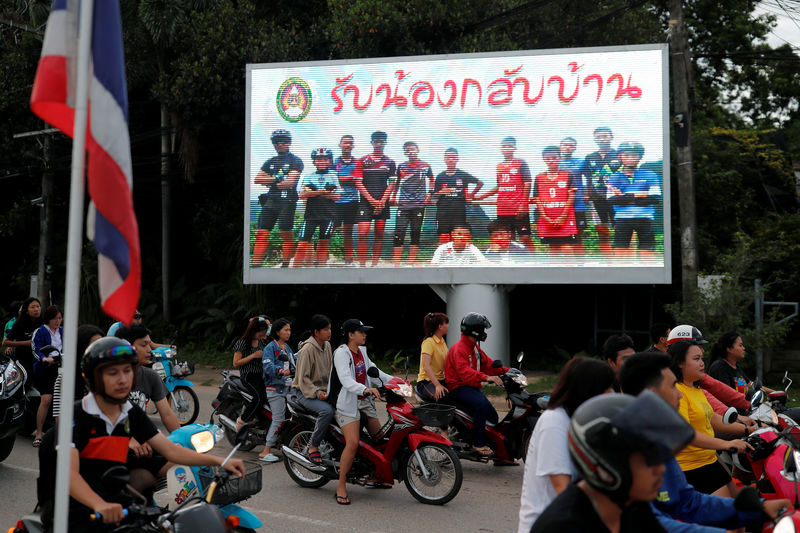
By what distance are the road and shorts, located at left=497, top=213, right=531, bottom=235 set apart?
7.85 m

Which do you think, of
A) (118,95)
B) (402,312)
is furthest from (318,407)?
(402,312)

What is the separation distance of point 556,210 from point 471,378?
837 cm

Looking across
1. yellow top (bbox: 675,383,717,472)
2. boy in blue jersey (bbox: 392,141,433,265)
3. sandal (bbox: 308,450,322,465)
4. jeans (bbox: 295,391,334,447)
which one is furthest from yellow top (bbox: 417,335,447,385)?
boy in blue jersey (bbox: 392,141,433,265)

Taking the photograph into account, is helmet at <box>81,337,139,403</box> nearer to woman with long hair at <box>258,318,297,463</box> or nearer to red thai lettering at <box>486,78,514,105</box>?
woman with long hair at <box>258,318,297,463</box>

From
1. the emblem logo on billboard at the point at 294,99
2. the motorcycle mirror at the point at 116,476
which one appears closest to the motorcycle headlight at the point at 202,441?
the motorcycle mirror at the point at 116,476

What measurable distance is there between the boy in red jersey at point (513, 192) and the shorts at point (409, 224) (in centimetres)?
146

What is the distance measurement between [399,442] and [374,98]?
35.9ft

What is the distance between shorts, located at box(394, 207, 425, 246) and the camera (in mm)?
17172

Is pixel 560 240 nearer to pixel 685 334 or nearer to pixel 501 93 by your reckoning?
pixel 501 93

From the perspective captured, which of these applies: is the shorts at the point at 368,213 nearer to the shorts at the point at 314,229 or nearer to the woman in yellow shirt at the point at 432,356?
the shorts at the point at 314,229

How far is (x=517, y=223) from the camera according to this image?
16656 millimetres

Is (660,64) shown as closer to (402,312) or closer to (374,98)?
(374,98)

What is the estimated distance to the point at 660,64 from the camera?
1625 centimetres

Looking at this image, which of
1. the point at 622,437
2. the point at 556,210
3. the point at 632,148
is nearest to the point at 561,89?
the point at 632,148
